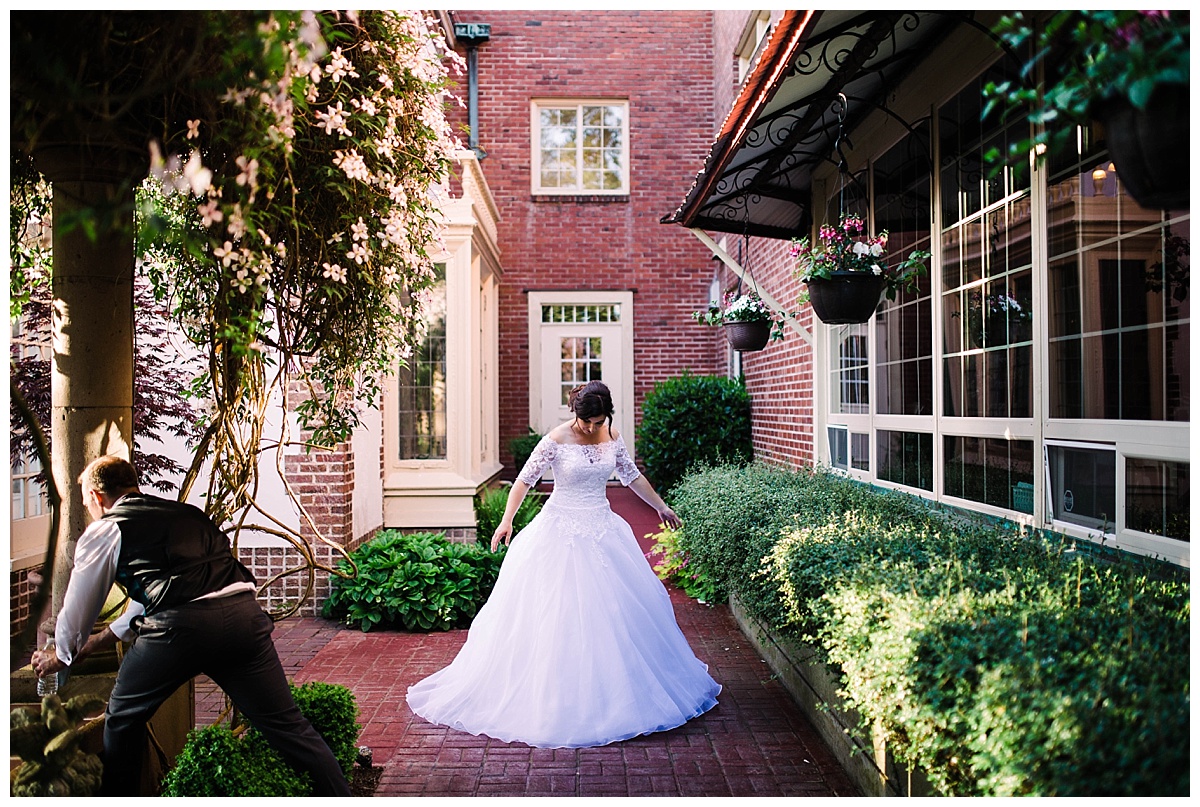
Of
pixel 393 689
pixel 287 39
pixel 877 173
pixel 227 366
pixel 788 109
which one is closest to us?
pixel 287 39

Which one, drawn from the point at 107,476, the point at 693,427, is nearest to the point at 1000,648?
the point at 107,476

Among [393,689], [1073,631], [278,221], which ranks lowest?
[393,689]

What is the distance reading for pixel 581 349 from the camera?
43.8ft

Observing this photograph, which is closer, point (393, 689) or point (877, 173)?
point (393, 689)

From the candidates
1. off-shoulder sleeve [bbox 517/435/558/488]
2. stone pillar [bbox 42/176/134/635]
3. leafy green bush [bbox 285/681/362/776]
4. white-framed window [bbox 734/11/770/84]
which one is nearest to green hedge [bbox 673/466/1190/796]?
off-shoulder sleeve [bbox 517/435/558/488]

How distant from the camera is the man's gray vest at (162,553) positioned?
2939mm

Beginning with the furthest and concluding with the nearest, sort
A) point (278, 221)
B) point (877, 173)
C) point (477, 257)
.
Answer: point (477, 257) → point (877, 173) → point (278, 221)

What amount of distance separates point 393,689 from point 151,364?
2.63 m

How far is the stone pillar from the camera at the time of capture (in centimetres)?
308

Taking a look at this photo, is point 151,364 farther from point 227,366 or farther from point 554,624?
point 554,624

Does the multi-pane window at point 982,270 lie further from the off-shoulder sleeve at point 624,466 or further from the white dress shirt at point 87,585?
the white dress shirt at point 87,585

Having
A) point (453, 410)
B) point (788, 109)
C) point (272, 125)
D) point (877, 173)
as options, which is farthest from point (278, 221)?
point (453, 410)

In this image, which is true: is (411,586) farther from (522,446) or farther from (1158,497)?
(522,446)

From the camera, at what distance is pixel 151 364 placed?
18.7 ft
